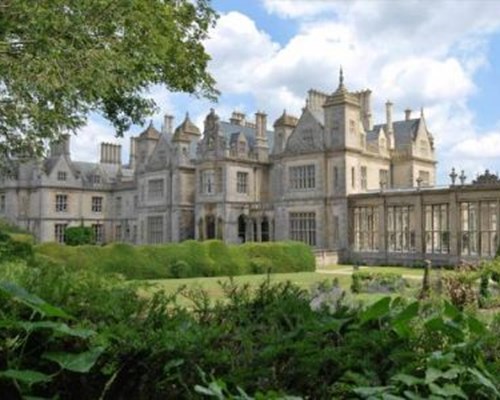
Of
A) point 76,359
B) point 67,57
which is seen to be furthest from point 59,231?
point 76,359

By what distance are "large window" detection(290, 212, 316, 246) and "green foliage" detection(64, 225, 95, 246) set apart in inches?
766

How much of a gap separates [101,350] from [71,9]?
330 inches

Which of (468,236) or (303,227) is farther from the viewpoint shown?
(303,227)

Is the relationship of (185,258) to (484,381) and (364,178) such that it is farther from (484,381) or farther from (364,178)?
(484,381)

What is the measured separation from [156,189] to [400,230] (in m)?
20.3

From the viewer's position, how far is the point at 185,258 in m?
24.5

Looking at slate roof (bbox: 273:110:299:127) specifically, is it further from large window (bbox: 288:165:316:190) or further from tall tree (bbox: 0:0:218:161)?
tall tree (bbox: 0:0:218:161)

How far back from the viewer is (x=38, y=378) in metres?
2.22

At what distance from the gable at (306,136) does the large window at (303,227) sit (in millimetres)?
4071

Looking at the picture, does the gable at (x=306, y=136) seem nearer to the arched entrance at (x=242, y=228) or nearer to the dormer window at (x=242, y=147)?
the dormer window at (x=242, y=147)

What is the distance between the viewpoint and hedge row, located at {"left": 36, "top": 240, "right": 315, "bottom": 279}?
72.0 feet

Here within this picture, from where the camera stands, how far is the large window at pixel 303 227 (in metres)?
36.7

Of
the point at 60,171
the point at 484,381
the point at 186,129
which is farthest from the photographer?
the point at 60,171

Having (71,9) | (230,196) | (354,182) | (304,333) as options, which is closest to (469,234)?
(354,182)
